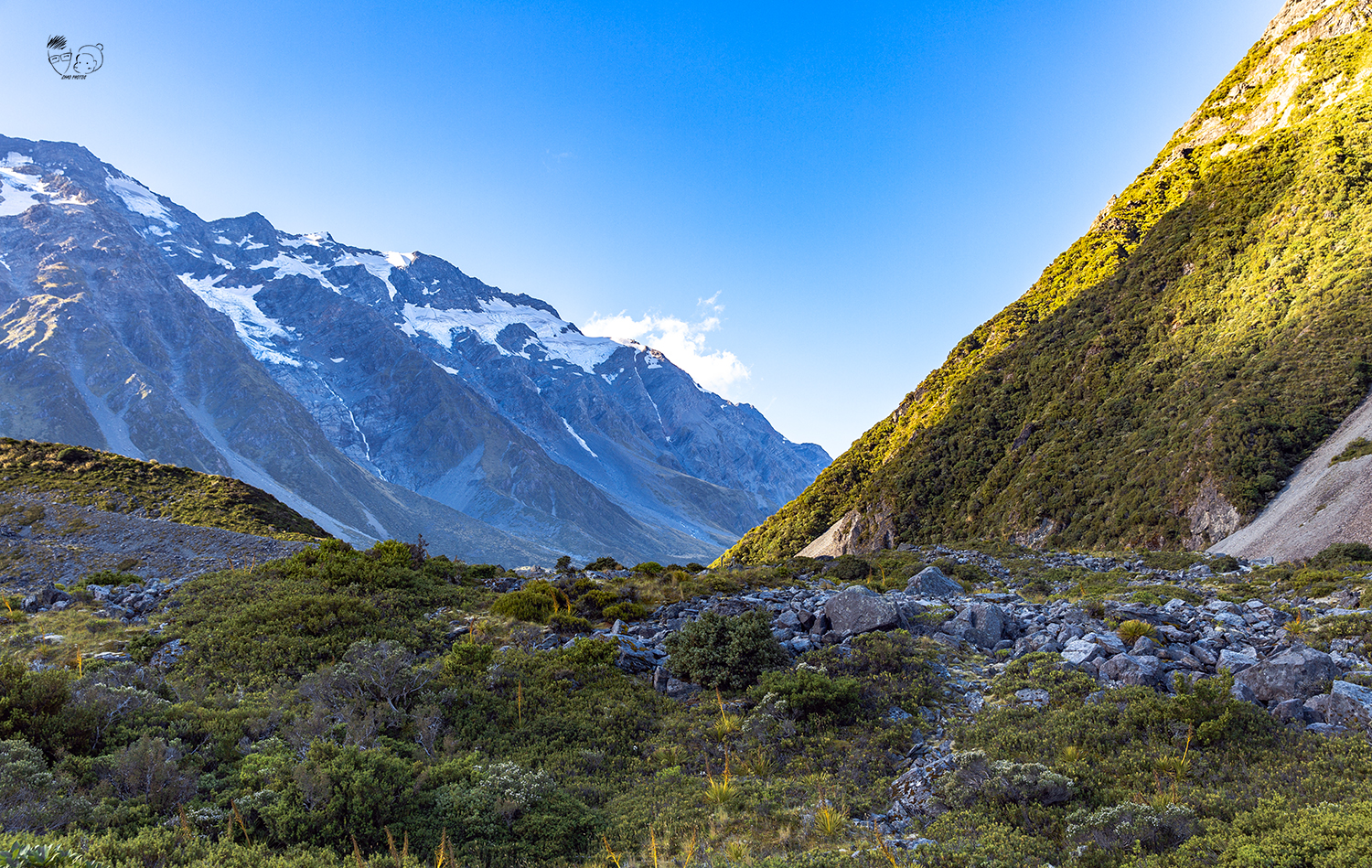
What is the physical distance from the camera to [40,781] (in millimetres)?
7617

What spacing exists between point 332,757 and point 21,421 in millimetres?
223402

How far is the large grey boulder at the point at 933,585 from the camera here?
21202mm

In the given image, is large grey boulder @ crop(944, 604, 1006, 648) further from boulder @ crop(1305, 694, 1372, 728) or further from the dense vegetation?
boulder @ crop(1305, 694, 1372, 728)

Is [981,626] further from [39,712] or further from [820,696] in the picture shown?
[39,712]

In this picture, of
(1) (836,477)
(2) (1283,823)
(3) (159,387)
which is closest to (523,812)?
(2) (1283,823)

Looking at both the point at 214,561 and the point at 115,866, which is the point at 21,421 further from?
the point at 115,866

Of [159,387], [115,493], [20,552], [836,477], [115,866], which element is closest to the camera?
[115,866]

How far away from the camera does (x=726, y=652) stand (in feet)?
46.3

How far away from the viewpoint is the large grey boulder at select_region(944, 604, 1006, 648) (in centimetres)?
1489

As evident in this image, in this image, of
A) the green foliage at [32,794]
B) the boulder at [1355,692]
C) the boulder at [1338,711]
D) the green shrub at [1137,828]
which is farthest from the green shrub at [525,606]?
the boulder at [1355,692]

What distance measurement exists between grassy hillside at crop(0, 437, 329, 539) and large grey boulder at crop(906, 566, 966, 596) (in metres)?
31.3

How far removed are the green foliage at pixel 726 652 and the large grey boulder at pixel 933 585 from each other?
8.51 metres

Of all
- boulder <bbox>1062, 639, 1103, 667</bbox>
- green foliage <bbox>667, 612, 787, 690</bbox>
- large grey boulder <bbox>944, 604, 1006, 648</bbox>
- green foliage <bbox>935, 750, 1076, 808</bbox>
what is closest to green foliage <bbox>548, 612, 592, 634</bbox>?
green foliage <bbox>667, 612, 787, 690</bbox>

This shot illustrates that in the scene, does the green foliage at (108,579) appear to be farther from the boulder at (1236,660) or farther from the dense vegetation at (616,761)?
the boulder at (1236,660)
